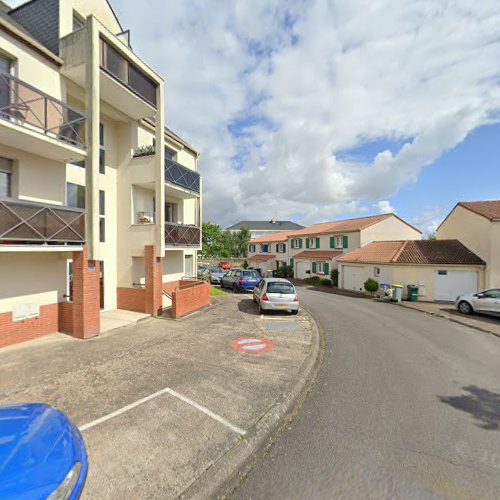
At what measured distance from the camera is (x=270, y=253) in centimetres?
4056

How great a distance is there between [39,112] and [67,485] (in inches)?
348

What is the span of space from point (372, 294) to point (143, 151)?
59.5 feet

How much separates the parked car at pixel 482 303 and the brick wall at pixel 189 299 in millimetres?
12798

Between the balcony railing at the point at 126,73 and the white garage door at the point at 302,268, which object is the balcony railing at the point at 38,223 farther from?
the white garage door at the point at 302,268

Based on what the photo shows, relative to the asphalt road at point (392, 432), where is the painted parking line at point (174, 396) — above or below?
above

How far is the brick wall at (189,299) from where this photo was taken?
1057 centimetres

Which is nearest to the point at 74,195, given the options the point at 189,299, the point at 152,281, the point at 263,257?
the point at 152,281

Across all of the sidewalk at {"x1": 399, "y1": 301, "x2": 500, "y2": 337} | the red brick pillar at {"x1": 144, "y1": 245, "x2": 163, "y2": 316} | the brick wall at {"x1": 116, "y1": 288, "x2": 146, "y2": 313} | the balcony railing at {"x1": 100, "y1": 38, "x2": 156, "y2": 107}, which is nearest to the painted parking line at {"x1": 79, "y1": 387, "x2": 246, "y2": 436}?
A: the red brick pillar at {"x1": 144, "y1": 245, "x2": 163, "y2": 316}

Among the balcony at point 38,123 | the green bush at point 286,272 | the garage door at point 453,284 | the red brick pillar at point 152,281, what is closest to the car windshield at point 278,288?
the red brick pillar at point 152,281

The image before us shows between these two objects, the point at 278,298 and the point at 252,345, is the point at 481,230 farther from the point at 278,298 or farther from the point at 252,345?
the point at 252,345

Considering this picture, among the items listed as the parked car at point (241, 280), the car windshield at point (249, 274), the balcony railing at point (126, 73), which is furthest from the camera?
the car windshield at point (249, 274)

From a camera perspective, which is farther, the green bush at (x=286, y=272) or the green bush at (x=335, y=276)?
the green bush at (x=286, y=272)

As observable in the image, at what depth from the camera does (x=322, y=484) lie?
9.98 feet

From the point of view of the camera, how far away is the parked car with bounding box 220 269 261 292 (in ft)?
60.7
